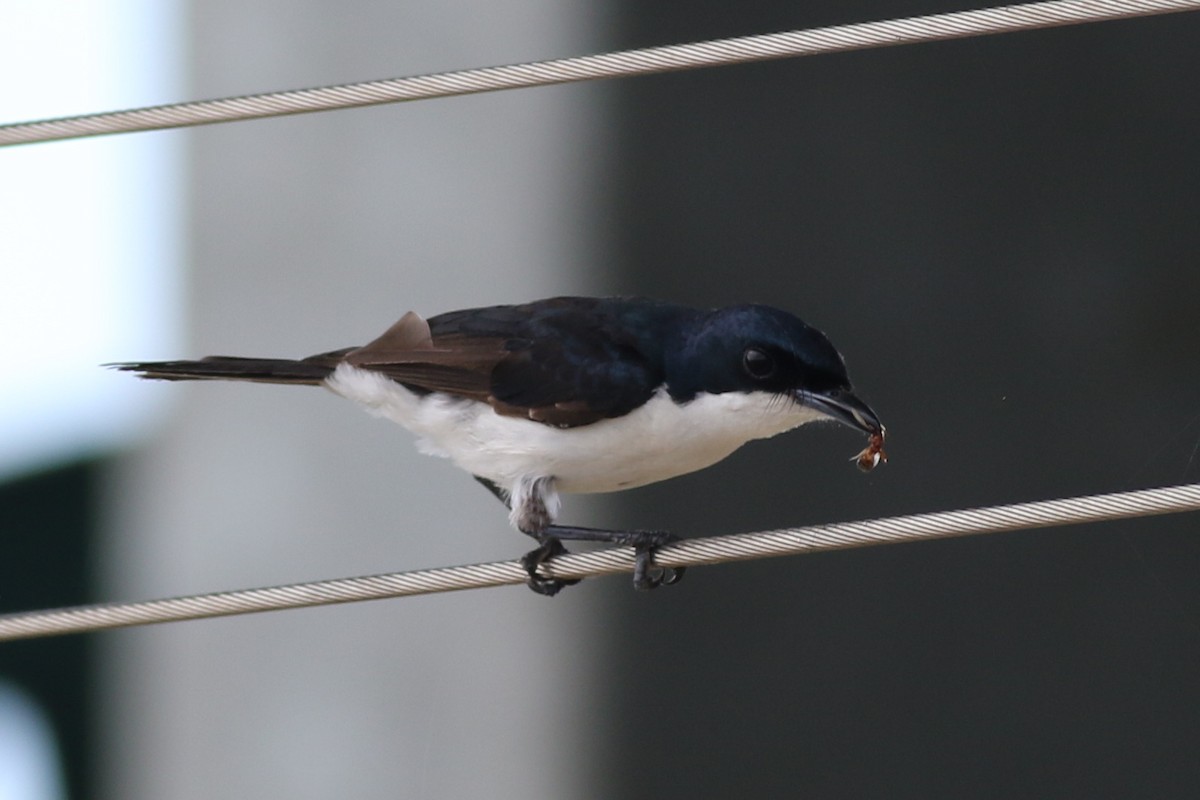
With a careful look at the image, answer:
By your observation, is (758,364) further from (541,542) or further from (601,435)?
(541,542)

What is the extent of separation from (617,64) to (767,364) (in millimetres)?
910

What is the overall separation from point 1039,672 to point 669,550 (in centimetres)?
406

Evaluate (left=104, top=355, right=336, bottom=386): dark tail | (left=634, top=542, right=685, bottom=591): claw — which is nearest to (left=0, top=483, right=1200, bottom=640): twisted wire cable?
(left=634, top=542, right=685, bottom=591): claw

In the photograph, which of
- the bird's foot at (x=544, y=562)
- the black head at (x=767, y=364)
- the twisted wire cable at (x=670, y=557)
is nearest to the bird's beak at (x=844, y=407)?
the black head at (x=767, y=364)

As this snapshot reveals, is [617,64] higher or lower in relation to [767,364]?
higher

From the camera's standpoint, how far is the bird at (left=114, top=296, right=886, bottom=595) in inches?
163

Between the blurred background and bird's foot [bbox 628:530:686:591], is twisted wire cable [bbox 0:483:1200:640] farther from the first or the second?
the blurred background

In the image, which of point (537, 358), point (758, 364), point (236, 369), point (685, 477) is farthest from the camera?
point (685, 477)

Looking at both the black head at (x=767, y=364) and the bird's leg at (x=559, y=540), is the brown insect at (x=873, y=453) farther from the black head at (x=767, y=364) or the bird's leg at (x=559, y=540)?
the bird's leg at (x=559, y=540)

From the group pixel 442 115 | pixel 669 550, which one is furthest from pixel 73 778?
pixel 669 550

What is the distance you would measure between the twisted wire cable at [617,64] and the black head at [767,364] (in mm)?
791

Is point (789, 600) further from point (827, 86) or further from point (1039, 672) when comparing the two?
point (827, 86)

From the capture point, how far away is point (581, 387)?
4258 mm

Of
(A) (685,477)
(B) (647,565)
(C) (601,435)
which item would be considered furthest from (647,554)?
(A) (685,477)
